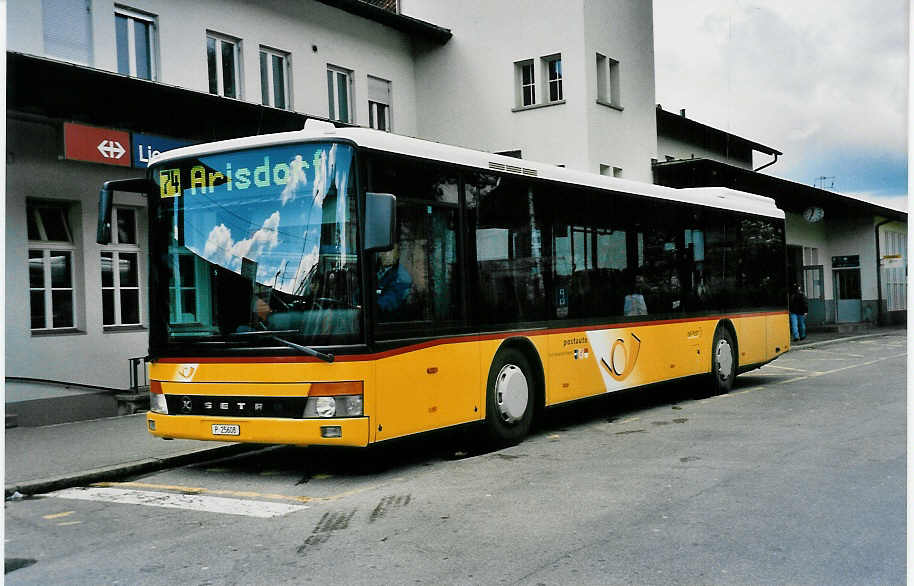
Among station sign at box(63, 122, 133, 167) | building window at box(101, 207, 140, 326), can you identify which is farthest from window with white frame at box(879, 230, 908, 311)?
station sign at box(63, 122, 133, 167)

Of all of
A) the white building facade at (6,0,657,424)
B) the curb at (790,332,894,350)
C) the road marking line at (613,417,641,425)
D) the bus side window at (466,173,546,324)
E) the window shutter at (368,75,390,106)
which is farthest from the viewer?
the curb at (790,332,894,350)

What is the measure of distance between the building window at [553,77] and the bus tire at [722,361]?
434 inches

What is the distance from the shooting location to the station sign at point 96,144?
1231 cm

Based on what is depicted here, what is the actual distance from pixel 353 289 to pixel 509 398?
8.74 feet

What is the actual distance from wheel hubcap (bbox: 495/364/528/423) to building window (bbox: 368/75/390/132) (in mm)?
13584

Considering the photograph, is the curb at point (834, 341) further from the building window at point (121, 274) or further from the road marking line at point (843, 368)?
the building window at point (121, 274)

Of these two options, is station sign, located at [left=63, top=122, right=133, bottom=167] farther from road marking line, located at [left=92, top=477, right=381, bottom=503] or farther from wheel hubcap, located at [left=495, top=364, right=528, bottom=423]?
wheel hubcap, located at [left=495, top=364, right=528, bottom=423]

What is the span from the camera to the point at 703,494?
726cm

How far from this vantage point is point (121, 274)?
1451 centimetres

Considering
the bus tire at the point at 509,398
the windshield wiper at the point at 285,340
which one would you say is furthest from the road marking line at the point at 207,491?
the bus tire at the point at 509,398

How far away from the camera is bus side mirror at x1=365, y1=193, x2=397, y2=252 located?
26.1 ft

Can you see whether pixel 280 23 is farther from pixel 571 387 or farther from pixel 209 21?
pixel 571 387

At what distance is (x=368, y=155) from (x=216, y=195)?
144 centimetres

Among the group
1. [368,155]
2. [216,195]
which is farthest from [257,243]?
[368,155]
